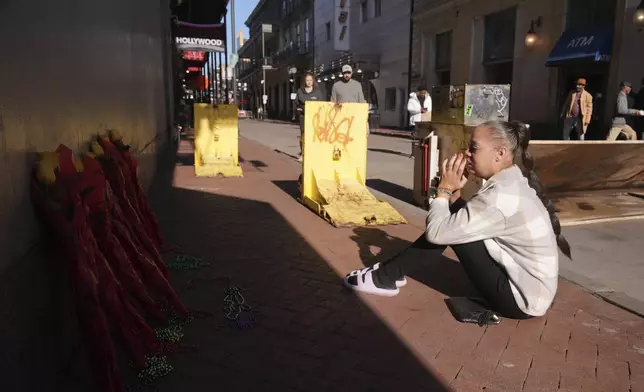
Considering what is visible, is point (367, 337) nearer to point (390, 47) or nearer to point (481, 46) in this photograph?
point (481, 46)

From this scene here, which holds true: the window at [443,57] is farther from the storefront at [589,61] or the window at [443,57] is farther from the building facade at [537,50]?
the storefront at [589,61]

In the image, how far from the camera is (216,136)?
998 centimetres

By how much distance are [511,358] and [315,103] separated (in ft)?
14.3

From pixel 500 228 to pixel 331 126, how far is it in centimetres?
394

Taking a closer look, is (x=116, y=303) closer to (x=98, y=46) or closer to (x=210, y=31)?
(x=98, y=46)

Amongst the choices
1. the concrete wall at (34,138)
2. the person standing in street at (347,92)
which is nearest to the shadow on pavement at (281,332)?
the concrete wall at (34,138)

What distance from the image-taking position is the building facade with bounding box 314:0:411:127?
91.7 feet

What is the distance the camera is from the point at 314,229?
564 cm

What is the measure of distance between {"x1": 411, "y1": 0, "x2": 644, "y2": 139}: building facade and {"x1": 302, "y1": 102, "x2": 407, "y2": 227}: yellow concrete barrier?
35.5ft

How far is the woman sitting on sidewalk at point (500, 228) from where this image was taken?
300 cm

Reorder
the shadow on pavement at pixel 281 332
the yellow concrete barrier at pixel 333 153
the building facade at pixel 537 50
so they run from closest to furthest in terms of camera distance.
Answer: the shadow on pavement at pixel 281 332 → the yellow concrete barrier at pixel 333 153 → the building facade at pixel 537 50

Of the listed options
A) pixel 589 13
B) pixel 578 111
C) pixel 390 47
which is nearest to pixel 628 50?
pixel 589 13

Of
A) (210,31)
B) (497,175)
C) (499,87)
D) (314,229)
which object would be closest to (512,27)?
(210,31)

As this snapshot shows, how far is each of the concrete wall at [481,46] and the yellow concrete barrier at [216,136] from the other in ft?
38.7
